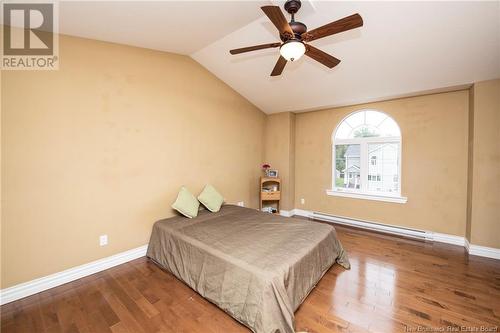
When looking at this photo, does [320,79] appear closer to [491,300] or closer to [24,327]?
[491,300]

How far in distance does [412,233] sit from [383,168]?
120cm

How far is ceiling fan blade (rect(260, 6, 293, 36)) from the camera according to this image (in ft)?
4.71

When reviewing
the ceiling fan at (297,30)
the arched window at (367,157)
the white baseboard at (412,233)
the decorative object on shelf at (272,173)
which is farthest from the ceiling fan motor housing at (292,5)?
the white baseboard at (412,233)

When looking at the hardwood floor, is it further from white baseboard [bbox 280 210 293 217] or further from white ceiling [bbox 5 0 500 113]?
white ceiling [bbox 5 0 500 113]

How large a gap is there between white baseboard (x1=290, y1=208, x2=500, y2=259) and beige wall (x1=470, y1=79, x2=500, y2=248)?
0.10 meters

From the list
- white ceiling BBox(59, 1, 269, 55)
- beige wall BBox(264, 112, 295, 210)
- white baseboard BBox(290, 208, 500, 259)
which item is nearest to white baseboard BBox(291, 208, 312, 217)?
white baseboard BBox(290, 208, 500, 259)

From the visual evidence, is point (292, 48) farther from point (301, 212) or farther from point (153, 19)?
point (301, 212)

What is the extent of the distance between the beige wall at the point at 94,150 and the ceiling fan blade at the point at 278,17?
2070mm

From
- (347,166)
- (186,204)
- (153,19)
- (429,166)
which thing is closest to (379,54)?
(429,166)

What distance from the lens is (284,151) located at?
4789 millimetres

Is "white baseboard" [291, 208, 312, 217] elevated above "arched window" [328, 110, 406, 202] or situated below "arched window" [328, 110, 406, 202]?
below

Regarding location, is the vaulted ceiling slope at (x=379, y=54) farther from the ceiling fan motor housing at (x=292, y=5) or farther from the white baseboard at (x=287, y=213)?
the white baseboard at (x=287, y=213)

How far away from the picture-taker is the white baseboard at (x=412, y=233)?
2.86 m

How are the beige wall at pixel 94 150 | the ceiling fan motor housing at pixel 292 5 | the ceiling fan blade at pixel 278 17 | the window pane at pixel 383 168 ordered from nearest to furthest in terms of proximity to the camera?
the ceiling fan blade at pixel 278 17 → the ceiling fan motor housing at pixel 292 5 → the beige wall at pixel 94 150 → the window pane at pixel 383 168
